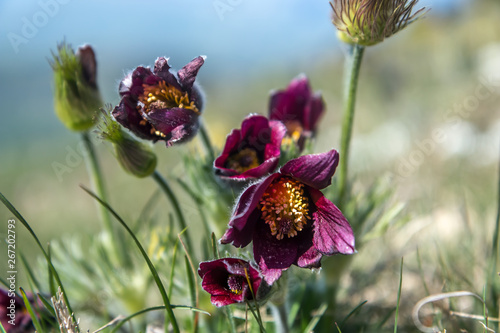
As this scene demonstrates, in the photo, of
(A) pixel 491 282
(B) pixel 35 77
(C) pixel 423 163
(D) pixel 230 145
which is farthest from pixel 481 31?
(B) pixel 35 77

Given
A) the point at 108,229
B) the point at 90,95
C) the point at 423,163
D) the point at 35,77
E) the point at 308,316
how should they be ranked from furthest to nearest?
1. the point at 35,77
2. the point at 423,163
3. the point at 108,229
4. the point at 308,316
5. the point at 90,95

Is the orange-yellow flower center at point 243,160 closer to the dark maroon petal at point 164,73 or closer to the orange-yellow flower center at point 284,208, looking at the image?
the orange-yellow flower center at point 284,208

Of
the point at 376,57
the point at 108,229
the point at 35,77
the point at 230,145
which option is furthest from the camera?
the point at 35,77

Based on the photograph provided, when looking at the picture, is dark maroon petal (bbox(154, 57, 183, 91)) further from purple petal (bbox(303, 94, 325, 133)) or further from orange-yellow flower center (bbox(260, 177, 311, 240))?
purple petal (bbox(303, 94, 325, 133))

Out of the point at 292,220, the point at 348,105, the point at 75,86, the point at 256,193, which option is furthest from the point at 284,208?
the point at 75,86

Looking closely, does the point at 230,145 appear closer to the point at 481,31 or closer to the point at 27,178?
the point at 27,178

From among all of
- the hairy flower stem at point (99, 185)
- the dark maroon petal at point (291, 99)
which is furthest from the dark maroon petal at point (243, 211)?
the hairy flower stem at point (99, 185)

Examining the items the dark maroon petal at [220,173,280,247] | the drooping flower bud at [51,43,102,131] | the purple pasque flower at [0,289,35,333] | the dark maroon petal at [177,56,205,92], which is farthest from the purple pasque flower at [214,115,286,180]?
the purple pasque flower at [0,289,35,333]
